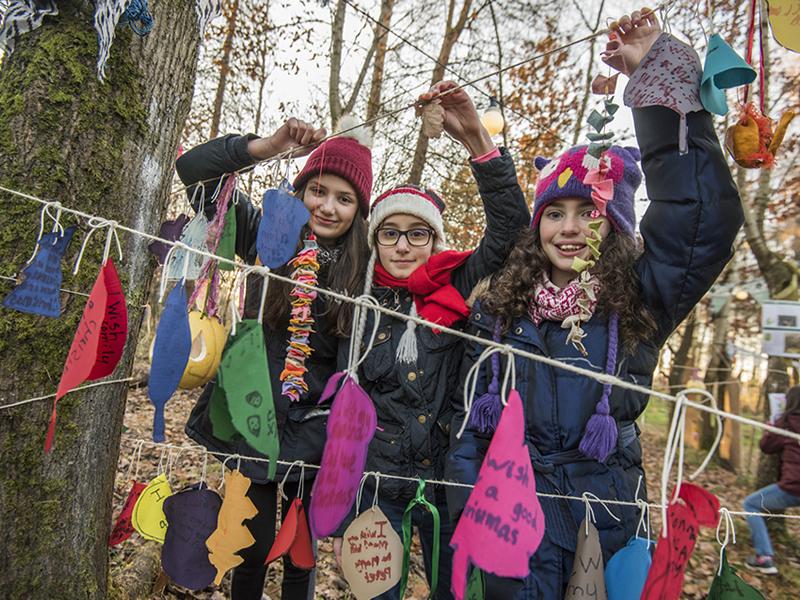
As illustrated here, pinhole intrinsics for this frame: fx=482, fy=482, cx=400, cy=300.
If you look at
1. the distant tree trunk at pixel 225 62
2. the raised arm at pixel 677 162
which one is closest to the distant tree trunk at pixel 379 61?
→ the distant tree trunk at pixel 225 62

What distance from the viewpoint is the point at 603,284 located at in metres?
1.36

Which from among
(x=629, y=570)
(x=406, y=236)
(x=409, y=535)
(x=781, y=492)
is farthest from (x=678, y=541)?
(x=781, y=492)

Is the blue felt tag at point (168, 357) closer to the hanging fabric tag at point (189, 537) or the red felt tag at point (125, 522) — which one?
the hanging fabric tag at point (189, 537)

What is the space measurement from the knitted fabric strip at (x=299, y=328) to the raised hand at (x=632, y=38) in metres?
1.09

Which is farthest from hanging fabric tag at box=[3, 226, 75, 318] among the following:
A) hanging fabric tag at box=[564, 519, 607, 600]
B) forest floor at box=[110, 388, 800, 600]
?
hanging fabric tag at box=[564, 519, 607, 600]

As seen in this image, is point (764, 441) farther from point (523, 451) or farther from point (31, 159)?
point (31, 159)

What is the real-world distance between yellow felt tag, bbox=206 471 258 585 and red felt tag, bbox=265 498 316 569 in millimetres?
108

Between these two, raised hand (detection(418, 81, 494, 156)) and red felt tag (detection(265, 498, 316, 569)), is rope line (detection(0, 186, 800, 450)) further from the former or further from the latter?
red felt tag (detection(265, 498, 316, 569))

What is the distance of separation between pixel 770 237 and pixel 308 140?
9.22 metres

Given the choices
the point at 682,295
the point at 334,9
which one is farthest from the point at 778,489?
the point at 334,9

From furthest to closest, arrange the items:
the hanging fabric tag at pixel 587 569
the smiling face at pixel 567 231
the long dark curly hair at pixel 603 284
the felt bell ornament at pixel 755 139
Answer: the smiling face at pixel 567 231 < the long dark curly hair at pixel 603 284 < the hanging fabric tag at pixel 587 569 < the felt bell ornament at pixel 755 139

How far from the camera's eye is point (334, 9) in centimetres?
569

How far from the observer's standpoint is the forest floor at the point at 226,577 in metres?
2.21

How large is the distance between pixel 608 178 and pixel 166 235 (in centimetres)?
141
